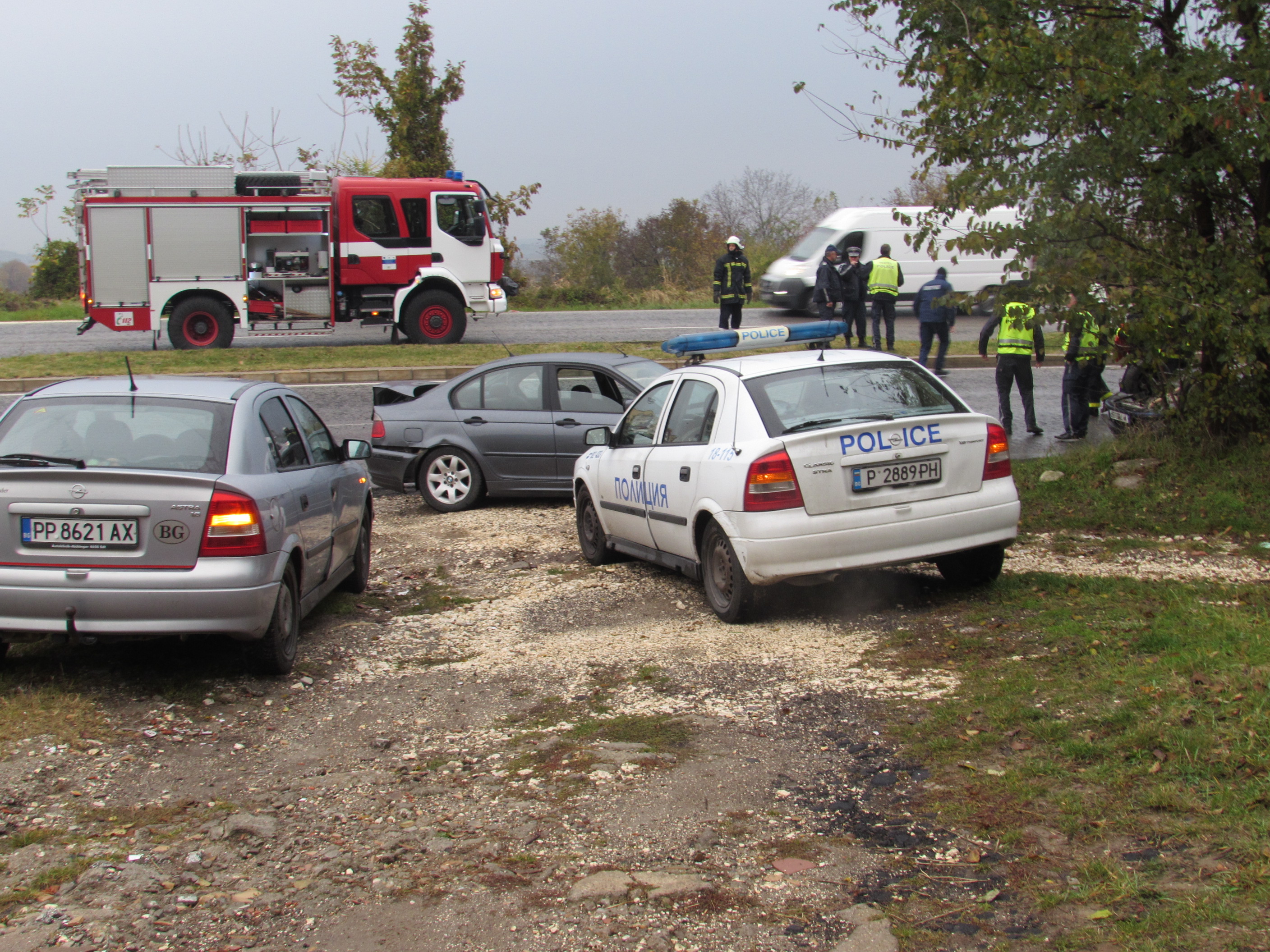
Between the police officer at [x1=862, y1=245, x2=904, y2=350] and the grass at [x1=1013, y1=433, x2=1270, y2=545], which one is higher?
the police officer at [x1=862, y1=245, x2=904, y2=350]

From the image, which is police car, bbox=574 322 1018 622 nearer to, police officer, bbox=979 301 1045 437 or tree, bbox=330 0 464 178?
police officer, bbox=979 301 1045 437

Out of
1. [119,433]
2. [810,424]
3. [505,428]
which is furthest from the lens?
→ [505,428]

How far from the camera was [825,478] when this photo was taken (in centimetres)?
622

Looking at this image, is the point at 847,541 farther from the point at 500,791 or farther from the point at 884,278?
the point at 884,278

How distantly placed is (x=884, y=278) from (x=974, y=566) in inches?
500

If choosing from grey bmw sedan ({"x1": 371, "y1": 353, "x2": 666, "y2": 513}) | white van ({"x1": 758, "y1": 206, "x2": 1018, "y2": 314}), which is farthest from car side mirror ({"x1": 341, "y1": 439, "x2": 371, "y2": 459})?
white van ({"x1": 758, "y1": 206, "x2": 1018, "y2": 314})

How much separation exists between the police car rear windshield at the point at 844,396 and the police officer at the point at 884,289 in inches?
479

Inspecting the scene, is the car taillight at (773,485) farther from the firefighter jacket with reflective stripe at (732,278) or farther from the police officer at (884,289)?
the firefighter jacket with reflective stripe at (732,278)

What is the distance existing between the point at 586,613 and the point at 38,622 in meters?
3.14

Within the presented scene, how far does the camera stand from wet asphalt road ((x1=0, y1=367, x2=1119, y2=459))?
13.2 metres

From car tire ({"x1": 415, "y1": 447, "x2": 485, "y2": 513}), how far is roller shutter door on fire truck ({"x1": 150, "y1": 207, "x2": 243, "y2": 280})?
39.4ft

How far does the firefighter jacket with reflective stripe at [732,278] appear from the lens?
19516 mm

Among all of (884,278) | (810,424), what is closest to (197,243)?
(884,278)

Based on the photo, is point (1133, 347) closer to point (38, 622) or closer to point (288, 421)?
point (288, 421)
